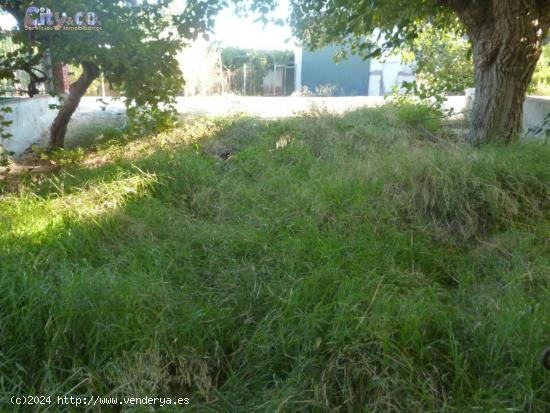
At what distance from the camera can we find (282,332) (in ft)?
7.11

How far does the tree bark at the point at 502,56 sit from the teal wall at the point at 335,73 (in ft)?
48.5

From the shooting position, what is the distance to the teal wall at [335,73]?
19.4 m

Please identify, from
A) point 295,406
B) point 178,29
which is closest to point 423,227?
point 295,406

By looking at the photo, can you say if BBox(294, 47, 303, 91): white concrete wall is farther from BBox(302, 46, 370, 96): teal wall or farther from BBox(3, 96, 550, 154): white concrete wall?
BBox(3, 96, 550, 154): white concrete wall

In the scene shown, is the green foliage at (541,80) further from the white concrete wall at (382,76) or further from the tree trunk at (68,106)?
the white concrete wall at (382,76)

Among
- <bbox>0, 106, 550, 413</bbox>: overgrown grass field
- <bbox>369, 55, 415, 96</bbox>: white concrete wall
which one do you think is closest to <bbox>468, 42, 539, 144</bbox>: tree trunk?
<bbox>0, 106, 550, 413</bbox>: overgrown grass field

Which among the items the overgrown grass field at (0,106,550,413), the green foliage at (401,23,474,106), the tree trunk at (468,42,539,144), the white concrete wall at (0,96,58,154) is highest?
the green foliage at (401,23,474,106)

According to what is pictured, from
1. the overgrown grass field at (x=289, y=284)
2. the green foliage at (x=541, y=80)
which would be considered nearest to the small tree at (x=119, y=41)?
the overgrown grass field at (x=289, y=284)

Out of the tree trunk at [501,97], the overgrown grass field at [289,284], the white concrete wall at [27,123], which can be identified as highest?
A: the tree trunk at [501,97]

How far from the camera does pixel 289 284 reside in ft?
8.52

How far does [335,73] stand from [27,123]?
14.9 metres

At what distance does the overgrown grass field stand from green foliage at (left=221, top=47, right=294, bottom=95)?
15339 mm

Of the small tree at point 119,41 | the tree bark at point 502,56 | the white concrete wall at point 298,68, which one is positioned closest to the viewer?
the tree bark at point 502,56

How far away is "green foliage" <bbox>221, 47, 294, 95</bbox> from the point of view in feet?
63.1
